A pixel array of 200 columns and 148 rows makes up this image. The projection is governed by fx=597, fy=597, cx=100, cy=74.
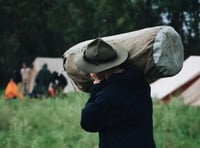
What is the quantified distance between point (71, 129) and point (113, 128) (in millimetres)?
6125

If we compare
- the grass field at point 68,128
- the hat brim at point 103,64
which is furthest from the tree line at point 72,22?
the hat brim at point 103,64

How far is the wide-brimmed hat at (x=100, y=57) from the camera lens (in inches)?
164

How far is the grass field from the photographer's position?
8.88m

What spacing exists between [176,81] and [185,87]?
461 mm

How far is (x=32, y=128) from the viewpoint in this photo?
35.6ft

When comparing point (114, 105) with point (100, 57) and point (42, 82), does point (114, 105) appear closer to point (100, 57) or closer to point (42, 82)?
point (100, 57)

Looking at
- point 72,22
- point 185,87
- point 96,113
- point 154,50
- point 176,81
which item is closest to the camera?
point 96,113

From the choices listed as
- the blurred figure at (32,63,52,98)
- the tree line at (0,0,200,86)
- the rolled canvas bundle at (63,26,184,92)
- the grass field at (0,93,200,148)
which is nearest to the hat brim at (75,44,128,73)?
the rolled canvas bundle at (63,26,184,92)

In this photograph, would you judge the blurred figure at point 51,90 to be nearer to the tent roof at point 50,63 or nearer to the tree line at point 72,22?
the tent roof at point 50,63

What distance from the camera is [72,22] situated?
42.5 meters

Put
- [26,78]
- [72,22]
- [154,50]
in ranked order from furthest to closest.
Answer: [72,22]
[26,78]
[154,50]

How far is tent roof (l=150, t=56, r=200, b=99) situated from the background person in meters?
10.0

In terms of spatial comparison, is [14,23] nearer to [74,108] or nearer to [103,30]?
[103,30]

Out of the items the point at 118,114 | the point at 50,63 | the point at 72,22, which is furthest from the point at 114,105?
the point at 72,22
